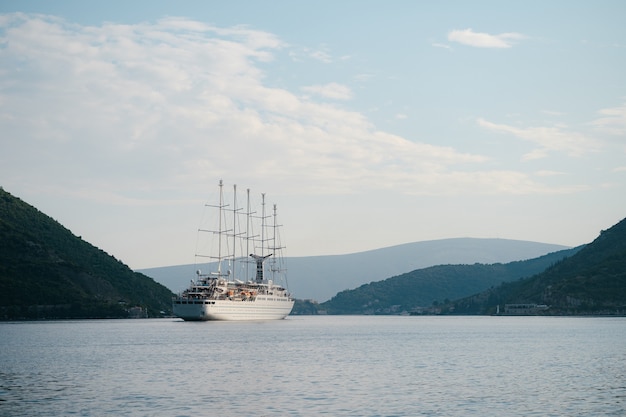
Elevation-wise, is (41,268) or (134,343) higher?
(41,268)

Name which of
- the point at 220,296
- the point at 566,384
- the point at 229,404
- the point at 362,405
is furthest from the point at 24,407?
the point at 220,296

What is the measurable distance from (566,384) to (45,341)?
7238 cm

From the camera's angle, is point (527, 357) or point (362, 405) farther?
point (527, 357)

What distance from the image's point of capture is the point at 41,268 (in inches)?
7608

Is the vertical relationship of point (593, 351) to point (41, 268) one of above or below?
below

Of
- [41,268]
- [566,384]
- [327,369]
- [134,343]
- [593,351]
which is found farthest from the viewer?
[41,268]

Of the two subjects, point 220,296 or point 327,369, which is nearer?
point 327,369

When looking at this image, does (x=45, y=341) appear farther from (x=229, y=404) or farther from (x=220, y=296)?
(x=220, y=296)

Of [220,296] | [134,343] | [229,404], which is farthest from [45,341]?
[220,296]

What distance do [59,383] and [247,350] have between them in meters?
34.6

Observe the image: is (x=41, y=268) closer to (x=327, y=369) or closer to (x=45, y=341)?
(x=45, y=341)

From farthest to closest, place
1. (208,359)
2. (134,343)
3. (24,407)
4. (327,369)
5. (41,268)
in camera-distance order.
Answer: (41,268) → (134,343) → (208,359) → (327,369) → (24,407)

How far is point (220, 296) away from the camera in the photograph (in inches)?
7623

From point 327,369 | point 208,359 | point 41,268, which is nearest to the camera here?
point 327,369
